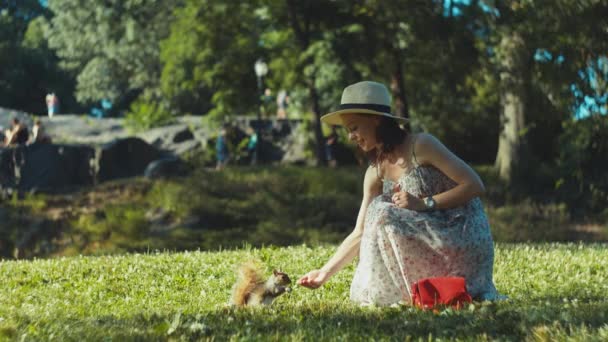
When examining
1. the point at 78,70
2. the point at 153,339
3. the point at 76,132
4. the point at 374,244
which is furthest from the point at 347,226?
the point at 78,70

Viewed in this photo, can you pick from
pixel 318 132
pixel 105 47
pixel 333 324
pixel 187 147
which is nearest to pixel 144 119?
pixel 187 147

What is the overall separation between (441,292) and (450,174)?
0.89m

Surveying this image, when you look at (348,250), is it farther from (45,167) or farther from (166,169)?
(45,167)

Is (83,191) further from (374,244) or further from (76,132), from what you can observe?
(374,244)

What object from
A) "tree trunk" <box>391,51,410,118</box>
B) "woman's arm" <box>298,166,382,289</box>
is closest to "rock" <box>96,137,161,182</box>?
"tree trunk" <box>391,51,410,118</box>

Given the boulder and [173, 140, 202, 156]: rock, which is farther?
[173, 140, 202, 156]: rock

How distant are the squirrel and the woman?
393mm

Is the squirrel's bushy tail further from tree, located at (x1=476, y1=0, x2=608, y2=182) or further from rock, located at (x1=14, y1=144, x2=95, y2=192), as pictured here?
rock, located at (x1=14, y1=144, x2=95, y2=192)

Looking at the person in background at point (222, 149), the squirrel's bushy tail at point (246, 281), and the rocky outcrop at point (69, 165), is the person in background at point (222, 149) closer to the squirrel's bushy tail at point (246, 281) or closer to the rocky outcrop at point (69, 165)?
the rocky outcrop at point (69, 165)

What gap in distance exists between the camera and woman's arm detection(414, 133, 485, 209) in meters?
7.20

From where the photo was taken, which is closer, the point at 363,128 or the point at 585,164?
the point at 363,128

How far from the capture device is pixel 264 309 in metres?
6.84

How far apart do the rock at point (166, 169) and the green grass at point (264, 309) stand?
57.6 ft

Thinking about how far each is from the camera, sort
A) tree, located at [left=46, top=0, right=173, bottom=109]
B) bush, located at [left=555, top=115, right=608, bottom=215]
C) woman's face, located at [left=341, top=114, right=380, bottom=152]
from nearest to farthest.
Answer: woman's face, located at [left=341, top=114, right=380, bottom=152] < bush, located at [left=555, top=115, right=608, bottom=215] < tree, located at [left=46, top=0, right=173, bottom=109]
